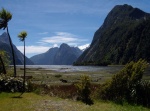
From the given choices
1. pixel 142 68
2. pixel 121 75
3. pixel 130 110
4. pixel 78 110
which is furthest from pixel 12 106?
pixel 142 68

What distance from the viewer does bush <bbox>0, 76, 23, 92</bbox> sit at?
40625 mm

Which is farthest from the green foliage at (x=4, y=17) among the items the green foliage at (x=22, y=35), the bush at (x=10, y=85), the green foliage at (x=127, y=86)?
the green foliage at (x=127, y=86)

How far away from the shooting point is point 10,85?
41000 millimetres

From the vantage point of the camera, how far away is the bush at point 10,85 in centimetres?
4062

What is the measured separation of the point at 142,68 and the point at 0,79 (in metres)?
20.3

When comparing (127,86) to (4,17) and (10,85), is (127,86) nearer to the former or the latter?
(10,85)

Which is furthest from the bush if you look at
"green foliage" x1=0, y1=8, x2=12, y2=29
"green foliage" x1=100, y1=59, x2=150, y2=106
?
"green foliage" x1=0, y1=8, x2=12, y2=29

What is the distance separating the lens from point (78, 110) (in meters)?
28.1

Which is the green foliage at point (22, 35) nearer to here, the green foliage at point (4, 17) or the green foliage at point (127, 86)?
the green foliage at point (4, 17)

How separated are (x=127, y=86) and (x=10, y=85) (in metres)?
17.0

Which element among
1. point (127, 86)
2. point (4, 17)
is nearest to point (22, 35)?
point (4, 17)

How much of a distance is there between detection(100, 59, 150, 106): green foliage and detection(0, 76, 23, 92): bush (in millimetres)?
12610

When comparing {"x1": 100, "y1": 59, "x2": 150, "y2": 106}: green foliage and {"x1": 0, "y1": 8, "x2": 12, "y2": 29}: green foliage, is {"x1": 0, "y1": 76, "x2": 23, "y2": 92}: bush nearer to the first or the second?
{"x1": 100, "y1": 59, "x2": 150, "y2": 106}: green foliage

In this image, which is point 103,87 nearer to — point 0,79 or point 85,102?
point 85,102
